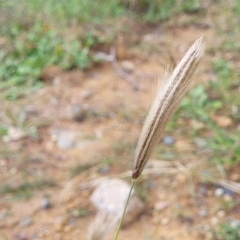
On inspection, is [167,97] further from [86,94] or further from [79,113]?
[86,94]

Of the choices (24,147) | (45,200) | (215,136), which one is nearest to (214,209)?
(215,136)

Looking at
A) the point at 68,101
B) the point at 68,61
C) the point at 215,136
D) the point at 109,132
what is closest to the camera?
the point at 215,136

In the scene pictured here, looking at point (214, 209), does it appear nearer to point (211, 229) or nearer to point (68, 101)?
point (211, 229)

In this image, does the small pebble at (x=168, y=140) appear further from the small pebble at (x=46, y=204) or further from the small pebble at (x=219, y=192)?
the small pebble at (x=46, y=204)

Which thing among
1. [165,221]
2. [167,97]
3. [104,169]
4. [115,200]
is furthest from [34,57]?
[167,97]

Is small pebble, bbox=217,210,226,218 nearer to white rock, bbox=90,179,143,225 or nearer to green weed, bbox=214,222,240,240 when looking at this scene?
green weed, bbox=214,222,240,240

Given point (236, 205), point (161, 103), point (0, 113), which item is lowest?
point (236, 205)
